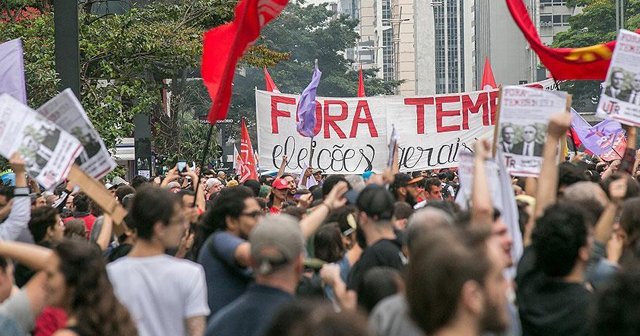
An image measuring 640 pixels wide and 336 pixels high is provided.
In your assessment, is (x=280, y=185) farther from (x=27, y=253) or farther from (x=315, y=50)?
(x=315, y=50)

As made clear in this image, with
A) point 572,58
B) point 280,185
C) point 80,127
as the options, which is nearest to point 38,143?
point 80,127

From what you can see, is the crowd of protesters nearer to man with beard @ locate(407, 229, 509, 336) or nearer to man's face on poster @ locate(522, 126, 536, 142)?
man with beard @ locate(407, 229, 509, 336)

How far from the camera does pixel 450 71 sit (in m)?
186

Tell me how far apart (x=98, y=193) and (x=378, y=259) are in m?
1.62

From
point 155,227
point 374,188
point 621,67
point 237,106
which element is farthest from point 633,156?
point 237,106

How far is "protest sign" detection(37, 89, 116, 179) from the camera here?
25.4 feet

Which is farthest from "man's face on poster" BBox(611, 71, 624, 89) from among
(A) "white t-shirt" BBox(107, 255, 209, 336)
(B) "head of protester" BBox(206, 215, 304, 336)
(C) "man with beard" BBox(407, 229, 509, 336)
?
(C) "man with beard" BBox(407, 229, 509, 336)

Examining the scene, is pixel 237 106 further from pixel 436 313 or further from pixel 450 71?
pixel 450 71

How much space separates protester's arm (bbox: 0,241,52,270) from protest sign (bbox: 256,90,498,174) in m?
11.6

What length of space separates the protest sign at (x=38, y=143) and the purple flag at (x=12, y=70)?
3.82m

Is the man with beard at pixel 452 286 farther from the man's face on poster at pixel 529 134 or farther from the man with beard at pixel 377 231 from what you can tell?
the man's face on poster at pixel 529 134

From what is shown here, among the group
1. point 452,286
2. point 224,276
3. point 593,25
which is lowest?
point 224,276

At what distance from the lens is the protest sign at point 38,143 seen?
7355 mm

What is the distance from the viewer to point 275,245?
507 cm
